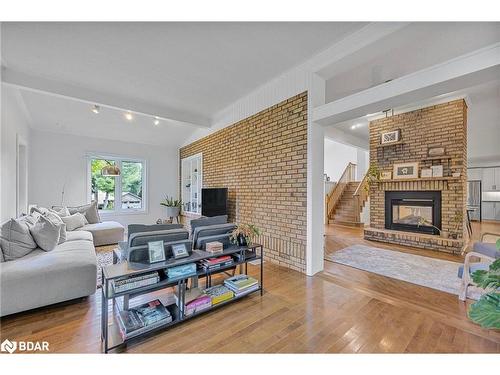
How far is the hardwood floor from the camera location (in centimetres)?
166

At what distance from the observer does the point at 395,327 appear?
189 cm

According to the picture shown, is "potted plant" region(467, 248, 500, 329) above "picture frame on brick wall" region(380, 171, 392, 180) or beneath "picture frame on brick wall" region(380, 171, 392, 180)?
beneath

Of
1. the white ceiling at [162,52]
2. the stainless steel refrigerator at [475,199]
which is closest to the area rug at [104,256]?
the white ceiling at [162,52]

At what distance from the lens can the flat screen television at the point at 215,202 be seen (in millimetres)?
4758

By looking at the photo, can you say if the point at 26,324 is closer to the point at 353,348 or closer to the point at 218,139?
the point at 353,348

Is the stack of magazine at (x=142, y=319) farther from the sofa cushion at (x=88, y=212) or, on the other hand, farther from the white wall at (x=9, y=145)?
the sofa cushion at (x=88, y=212)

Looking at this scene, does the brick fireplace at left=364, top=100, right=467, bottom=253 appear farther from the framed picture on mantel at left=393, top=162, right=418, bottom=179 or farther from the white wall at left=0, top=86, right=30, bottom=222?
the white wall at left=0, top=86, right=30, bottom=222

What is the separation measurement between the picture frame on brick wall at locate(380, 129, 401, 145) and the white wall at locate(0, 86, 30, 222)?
6986mm

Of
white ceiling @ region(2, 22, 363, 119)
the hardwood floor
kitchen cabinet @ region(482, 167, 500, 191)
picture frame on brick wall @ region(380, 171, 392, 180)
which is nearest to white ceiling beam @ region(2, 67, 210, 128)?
white ceiling @ region(2, 22, 363, 119)

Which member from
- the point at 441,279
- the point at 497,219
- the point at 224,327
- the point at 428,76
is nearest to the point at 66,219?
the point at 224,327

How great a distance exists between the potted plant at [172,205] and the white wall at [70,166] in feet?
1.11

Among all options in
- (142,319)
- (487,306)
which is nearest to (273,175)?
(142,319)

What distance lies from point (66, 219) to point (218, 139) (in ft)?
11.5

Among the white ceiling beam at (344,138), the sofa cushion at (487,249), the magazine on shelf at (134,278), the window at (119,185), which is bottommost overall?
the magazine on shelf at (134,278)
